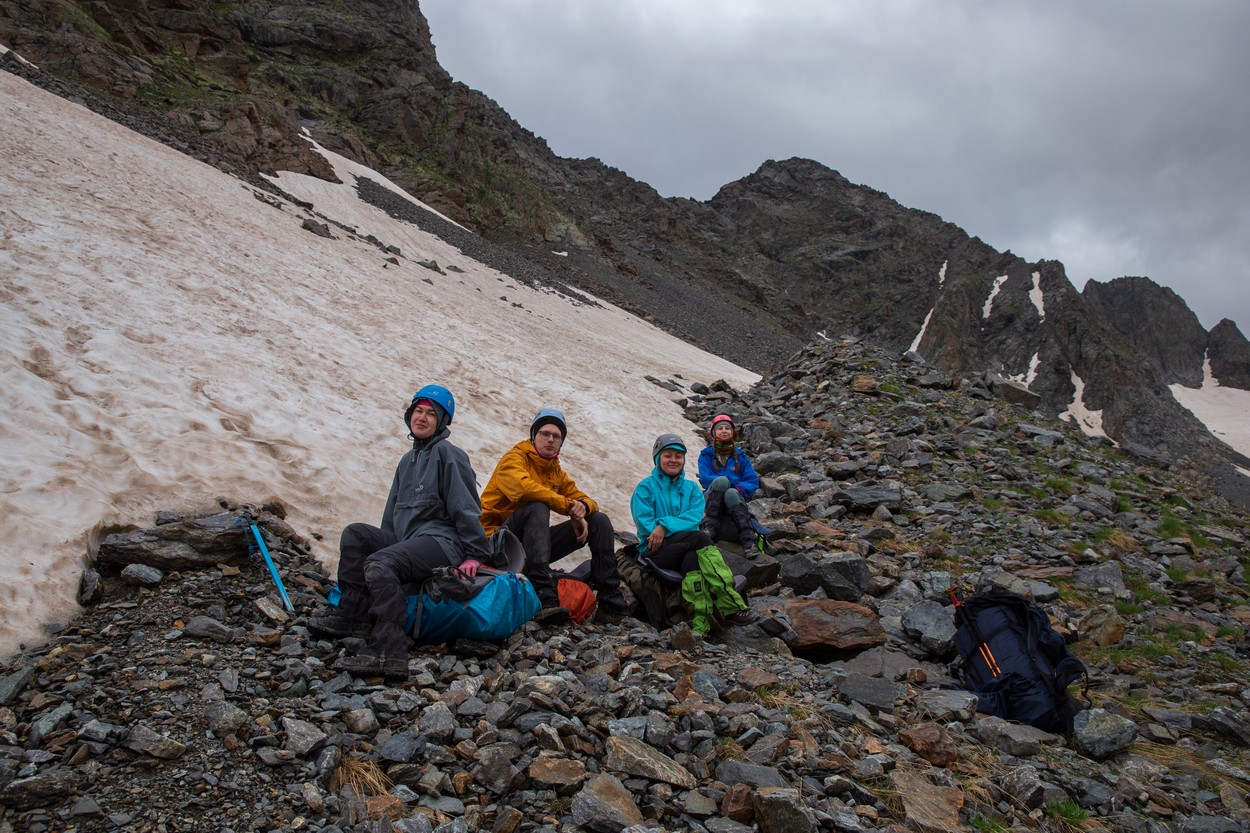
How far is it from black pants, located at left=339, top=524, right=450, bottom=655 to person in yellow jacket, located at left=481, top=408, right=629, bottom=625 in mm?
984

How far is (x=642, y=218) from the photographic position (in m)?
98.1

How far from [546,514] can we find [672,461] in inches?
64.0

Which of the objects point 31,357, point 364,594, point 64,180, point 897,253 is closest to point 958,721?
point 364,594

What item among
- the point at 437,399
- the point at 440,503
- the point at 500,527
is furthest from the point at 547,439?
the point at 440,503

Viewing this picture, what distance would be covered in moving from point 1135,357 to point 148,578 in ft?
393

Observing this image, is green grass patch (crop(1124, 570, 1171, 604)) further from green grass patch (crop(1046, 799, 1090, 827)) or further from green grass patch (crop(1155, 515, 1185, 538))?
green grass patch (crop(1046, 799, 1090, 827))

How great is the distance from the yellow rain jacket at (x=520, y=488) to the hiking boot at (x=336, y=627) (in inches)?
59.4

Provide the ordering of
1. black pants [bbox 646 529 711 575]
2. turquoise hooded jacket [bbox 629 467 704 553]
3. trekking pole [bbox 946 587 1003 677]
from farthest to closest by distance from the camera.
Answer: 1. turquoise hooded jacket [bbox 629 467 704 553]
2. black pants [bbox 646 529 711 575]
3. trekking pole [bbox 946 587 1003 677]

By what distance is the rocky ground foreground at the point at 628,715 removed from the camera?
3023 mm

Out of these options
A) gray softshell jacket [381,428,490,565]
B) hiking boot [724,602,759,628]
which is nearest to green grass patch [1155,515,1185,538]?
hiking boot [724,602,759,628]

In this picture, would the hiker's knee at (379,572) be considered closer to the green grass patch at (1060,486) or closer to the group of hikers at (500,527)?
the group of hikers at (500,527)

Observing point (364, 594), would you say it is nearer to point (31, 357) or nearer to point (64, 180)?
point (31, 357)

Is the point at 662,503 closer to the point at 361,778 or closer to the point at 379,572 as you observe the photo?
the point at 379,572

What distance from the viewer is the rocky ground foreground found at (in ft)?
9.92
